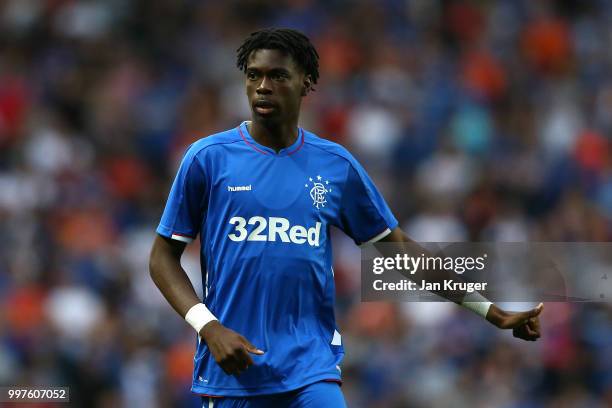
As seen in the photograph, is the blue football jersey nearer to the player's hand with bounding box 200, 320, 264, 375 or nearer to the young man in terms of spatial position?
the young man

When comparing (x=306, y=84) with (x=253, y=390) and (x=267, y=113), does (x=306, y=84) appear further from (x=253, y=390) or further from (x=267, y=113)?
(x=253, y=390)

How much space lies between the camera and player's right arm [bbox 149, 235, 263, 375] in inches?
185

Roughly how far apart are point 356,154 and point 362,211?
22.4 feet

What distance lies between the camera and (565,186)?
11.9 metres

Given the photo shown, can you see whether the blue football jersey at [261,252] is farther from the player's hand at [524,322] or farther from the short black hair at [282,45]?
the player's hand at [524,322]

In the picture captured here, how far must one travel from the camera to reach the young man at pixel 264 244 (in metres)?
5.02

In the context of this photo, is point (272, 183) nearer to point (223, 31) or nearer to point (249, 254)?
point (249, 254)

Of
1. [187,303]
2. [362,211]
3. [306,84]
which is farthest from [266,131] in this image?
[187,303]

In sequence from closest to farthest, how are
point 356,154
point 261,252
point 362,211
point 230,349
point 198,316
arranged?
point 230,349, point 198,316, point 261,252, point 362,211, point 356,154

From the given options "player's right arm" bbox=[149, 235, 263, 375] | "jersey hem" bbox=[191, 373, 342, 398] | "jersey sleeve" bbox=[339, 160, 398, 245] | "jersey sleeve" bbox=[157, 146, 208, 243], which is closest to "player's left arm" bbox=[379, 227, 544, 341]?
"jersey sleeve" bbox=[339, 160, 398, 245]

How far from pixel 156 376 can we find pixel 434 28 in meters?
6.26

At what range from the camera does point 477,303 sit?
550 cm

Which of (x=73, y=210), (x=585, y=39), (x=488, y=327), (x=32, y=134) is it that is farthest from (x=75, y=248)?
(x=585, y=39)

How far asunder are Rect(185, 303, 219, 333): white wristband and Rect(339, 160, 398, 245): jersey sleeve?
0.80m
